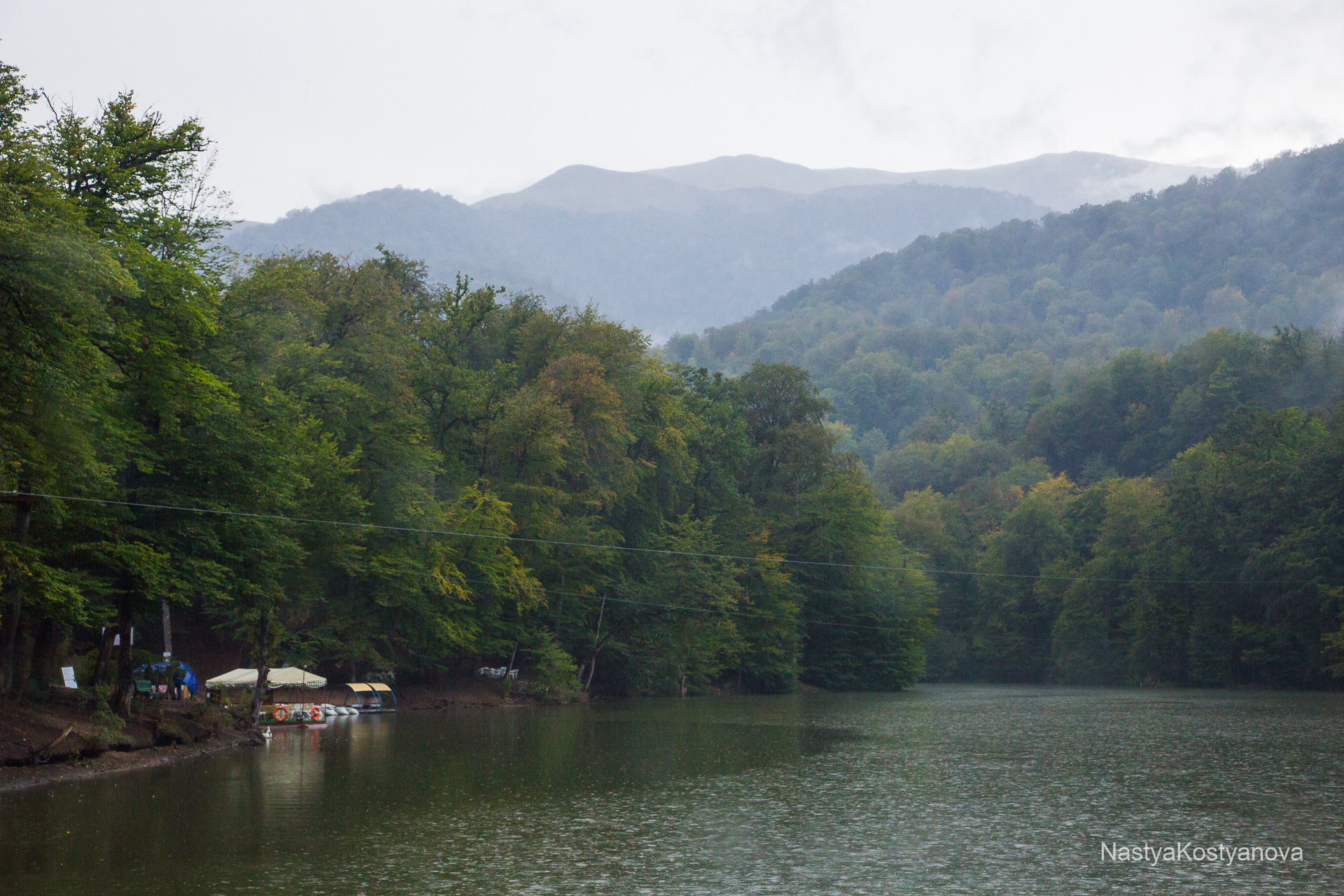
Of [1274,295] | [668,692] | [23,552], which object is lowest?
[668,692]

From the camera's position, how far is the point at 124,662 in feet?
105

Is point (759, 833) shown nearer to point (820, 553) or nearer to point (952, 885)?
point (952, 885)

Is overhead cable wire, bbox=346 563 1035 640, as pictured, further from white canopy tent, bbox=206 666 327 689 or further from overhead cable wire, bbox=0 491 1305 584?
white canopy tent, bbox=206 666 327 689

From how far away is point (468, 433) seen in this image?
62.0 metres

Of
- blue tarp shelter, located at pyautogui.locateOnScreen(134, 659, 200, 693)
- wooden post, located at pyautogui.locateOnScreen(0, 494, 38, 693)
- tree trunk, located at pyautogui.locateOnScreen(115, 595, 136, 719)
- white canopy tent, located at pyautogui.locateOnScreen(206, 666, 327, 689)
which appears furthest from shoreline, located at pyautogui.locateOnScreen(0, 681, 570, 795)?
white canopy tent, located at pyautogui.locateOnScreen(206, 666, 327, 689)

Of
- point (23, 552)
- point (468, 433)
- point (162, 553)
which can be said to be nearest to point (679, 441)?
point (468, 433)

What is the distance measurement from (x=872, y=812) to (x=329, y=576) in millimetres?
36037

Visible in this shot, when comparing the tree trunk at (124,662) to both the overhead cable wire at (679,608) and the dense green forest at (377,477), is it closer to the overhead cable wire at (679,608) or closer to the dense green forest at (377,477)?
the dense green forest at (377,477)

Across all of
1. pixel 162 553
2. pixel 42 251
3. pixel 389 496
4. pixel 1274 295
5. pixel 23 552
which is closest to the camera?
pixel 42 251

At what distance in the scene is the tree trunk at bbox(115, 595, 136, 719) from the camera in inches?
1262

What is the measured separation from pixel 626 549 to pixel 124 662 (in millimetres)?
35351

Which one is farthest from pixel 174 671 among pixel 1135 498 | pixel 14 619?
pixel 1135 498

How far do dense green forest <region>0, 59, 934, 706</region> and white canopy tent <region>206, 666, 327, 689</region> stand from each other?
3.12 ft

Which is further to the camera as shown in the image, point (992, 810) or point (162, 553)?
point (162, 553)
